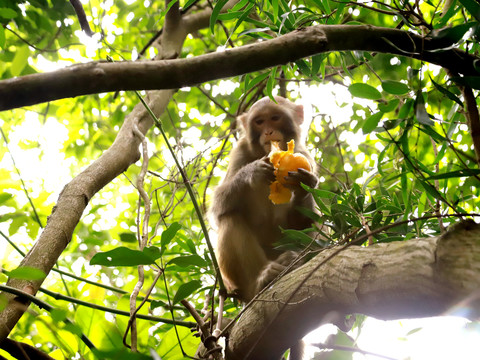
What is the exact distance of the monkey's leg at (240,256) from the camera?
125 inches

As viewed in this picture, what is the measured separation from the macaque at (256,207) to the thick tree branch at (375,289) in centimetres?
104

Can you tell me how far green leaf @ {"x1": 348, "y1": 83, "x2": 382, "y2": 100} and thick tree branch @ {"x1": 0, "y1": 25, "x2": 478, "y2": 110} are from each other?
0.14 metres

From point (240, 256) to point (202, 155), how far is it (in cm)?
85

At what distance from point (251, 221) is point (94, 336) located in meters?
2.19

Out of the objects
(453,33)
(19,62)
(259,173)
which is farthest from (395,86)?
(19,62)

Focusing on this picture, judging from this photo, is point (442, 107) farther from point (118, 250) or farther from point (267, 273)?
point (118, 250)

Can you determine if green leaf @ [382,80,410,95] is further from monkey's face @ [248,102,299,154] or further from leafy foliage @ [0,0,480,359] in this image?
monkey's face @ [248,102,299,154]

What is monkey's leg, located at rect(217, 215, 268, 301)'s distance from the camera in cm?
319

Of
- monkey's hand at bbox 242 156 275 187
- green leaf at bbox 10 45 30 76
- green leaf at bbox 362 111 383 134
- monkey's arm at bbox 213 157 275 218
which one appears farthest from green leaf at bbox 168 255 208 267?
monkey's arm at bbox 213 157 275 218

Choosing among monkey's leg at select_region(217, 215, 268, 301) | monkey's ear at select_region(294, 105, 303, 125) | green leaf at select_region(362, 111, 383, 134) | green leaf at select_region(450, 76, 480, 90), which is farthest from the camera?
monkey's ear at select_region(294, 105, 303, 125)

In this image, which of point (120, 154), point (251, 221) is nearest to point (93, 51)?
point (120, 154)

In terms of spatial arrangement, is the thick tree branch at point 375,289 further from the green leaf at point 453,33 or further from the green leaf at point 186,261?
the green leaf at point 453,33

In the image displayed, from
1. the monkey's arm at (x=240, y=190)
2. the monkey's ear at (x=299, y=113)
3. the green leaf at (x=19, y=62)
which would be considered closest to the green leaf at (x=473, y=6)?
the monkey's arm at (x=240, y=190)

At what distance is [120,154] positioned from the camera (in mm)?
2564
